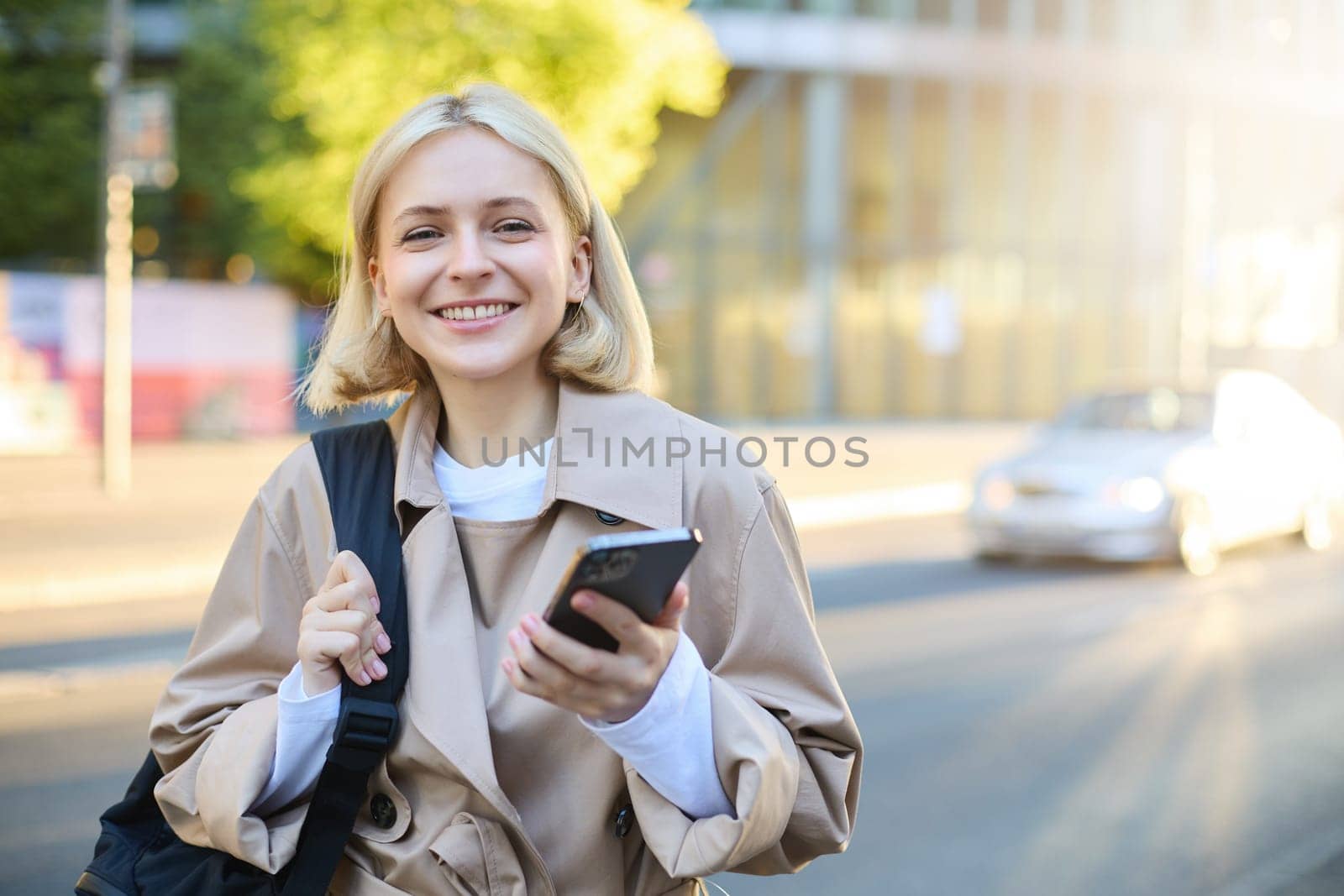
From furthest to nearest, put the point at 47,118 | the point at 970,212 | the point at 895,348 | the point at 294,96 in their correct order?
the point at 970,212 → the point at 895,348 → the point at 47,118 → the point at 294,96

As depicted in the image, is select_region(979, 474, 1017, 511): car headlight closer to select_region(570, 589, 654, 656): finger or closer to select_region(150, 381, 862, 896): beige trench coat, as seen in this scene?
select_region(150, 381, 862, 896): beige trench coat

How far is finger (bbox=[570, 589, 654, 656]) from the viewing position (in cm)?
155

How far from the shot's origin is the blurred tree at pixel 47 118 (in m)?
24.2

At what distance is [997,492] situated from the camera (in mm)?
11617

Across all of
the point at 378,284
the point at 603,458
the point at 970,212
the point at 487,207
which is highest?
A: the point at 970,212

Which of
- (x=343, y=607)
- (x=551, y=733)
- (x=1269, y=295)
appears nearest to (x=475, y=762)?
(x=551, y=733)

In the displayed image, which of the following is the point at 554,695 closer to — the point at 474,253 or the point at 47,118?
the point at 474,253

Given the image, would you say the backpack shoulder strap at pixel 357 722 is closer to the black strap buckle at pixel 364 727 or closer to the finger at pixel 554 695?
the black strap buckle at pixel 364 727

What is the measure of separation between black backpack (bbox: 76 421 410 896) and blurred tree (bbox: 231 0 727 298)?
1493 cm

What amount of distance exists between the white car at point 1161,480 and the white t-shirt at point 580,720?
992 cm

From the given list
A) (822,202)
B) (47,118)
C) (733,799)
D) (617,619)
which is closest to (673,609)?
(617,619)

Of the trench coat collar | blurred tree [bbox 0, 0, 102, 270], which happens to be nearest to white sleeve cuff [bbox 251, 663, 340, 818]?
the trench coat collar

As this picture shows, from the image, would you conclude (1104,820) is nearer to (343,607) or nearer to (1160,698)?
(1160,698)

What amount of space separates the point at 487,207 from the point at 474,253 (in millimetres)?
71
